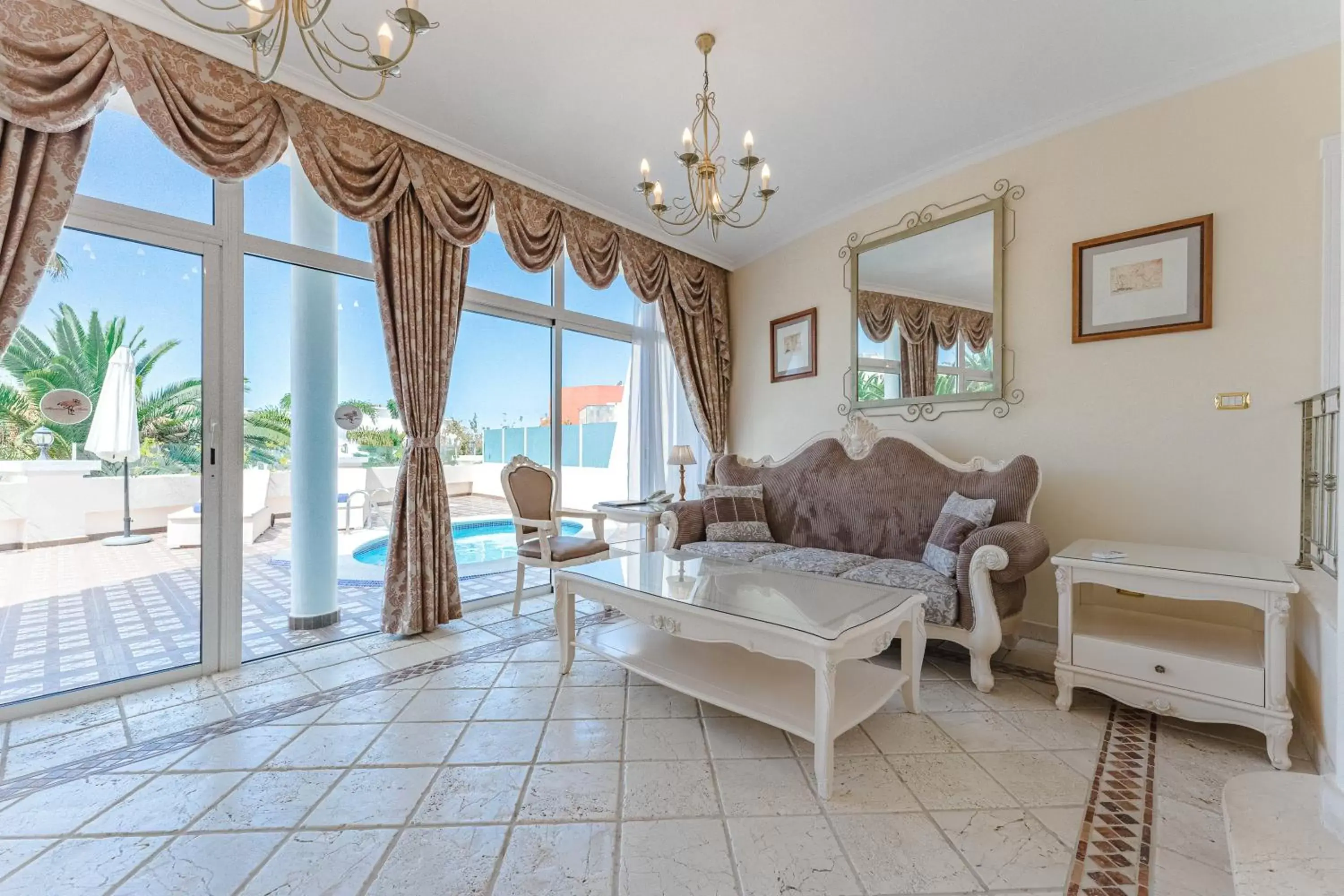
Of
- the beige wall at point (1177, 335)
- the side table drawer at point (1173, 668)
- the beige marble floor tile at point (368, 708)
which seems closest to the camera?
the side table drawer at point (1173, 668)

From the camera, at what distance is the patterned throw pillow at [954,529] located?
2648mm

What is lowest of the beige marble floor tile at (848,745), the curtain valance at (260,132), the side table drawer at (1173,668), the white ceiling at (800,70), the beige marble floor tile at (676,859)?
the beige marble floor tile at (848,745)

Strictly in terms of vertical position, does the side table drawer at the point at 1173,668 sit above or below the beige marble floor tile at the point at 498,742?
above

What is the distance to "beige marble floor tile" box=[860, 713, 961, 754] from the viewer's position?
77.8 inches

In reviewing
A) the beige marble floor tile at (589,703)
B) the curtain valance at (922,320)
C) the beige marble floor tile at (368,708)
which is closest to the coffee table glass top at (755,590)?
the beige marble floor tile at (589,703)

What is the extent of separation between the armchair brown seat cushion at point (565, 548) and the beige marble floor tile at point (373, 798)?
165 cm

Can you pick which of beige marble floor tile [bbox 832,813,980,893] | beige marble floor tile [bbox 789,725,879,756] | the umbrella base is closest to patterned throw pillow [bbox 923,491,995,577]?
beige marble floor tile [bbox 789,725,879,756]

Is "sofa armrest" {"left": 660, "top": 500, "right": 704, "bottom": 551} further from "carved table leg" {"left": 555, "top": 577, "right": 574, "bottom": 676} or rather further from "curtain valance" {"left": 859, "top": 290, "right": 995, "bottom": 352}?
"curtain valance" {"left": 859, "top": 290, "right": 995, "bottom": 352}

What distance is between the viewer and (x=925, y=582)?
8.48 ft

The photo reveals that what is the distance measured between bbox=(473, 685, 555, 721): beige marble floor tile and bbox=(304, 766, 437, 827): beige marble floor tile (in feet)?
1.25

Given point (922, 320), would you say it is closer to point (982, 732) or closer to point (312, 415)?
point (982, 732)

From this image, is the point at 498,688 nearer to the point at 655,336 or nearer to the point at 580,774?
the point at 580,774

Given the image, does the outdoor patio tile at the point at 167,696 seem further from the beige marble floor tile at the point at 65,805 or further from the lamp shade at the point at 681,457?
the lamp shade at the point at 681,457

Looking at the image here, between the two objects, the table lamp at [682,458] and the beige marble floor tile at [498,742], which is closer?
the beige marble floor tile at [498,742]
